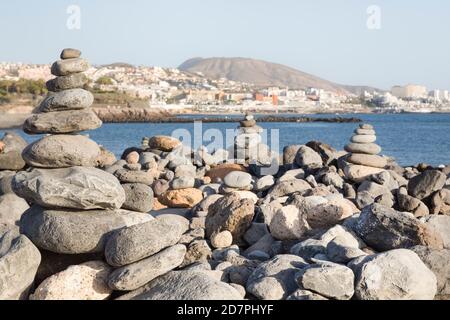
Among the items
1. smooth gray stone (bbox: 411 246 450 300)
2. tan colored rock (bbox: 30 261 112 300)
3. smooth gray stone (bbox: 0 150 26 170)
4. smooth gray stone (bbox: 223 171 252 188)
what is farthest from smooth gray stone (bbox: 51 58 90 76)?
smooth gray stone (bbox: 0 150 26 170)

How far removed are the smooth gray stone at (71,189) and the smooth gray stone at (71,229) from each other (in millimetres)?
106

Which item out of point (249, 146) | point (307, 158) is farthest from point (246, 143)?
point (307, 158)

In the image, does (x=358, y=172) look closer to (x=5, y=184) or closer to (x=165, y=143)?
(x=165, y=143)

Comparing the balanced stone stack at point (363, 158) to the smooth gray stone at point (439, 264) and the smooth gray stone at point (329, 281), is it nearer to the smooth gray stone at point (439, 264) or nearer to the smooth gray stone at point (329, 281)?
the smooth gray stone at point (439, 264)

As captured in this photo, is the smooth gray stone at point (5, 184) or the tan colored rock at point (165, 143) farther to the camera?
the tan colored rock at point (165, 143)

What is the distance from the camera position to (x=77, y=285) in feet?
20.5

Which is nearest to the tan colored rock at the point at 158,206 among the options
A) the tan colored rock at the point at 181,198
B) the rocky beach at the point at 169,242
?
the tan colored rock at the point at 181,198

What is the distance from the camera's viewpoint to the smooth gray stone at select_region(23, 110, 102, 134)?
7.40m

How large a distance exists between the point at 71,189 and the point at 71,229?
41 centimetres

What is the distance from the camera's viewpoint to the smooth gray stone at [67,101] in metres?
7.46
